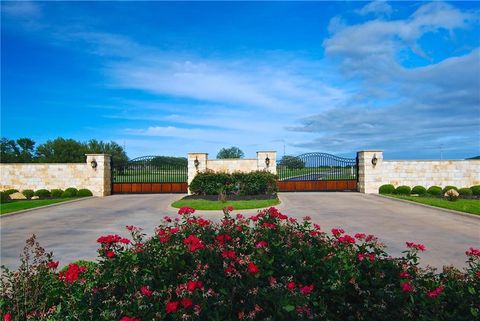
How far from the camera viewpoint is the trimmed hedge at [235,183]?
59.8ft

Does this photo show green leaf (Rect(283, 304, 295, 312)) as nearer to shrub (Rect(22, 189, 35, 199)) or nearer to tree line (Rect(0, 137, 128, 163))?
shrub (Rect(22, 189, 35, 199))

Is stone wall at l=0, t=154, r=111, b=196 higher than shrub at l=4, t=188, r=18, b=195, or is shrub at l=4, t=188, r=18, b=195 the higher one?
stone wall at l=0, t=154, r=111, b=196

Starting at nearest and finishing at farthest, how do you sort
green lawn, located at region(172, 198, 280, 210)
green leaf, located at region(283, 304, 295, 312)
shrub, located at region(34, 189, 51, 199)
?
green leaf, located at region(283, 304, 295, 312), green lawn, located at region(172, 198, 280, 210), shrub, located at region(34, 189, 51, 199)

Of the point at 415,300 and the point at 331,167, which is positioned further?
the point at 331,167

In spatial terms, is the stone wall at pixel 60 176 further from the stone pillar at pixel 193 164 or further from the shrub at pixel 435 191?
the shrub at pixel 435 191

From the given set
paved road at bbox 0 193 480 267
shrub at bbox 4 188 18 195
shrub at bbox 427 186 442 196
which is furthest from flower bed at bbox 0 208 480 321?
shrub at bbox 4 188 18 195

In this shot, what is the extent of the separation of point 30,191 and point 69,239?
48.8ft

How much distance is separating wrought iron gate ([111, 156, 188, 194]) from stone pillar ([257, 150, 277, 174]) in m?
5.23

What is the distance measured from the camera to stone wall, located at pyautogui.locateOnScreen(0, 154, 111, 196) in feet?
70.1

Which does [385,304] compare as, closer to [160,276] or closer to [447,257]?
[160,276]

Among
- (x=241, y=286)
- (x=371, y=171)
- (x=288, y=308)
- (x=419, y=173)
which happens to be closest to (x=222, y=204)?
(x=371, y=171)

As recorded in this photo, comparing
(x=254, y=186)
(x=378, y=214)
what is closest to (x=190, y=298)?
(x=378, y=214)

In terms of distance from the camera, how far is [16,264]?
660 cm

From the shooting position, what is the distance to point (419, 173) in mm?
20875
